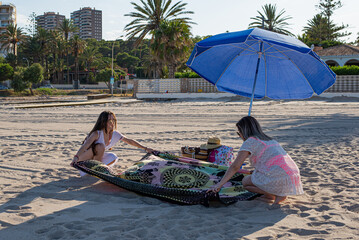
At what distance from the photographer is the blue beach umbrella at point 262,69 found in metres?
4.95

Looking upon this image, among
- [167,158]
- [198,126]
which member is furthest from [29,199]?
[198,126]

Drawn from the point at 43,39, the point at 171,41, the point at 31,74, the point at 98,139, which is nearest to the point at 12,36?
the point at 43,39

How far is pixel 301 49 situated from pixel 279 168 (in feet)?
4.76

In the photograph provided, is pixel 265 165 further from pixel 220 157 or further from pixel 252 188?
pixel 220 157

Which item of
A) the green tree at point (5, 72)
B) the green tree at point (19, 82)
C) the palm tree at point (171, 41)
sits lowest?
the green tree at point (19, 82)

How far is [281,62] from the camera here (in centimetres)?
518

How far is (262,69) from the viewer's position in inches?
211

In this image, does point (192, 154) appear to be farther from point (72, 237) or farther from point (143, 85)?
point (143, 85)

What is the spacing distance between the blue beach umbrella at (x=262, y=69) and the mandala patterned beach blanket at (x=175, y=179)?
139 cm

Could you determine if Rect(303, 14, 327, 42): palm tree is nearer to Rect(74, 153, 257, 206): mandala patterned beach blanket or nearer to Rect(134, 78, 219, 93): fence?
Rect(134, 78, 219, 93): fence

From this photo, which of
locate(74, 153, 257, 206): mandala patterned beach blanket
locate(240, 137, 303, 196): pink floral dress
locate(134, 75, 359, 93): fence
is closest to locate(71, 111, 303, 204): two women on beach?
locate(240, 137, 303, 196): pink floral dress

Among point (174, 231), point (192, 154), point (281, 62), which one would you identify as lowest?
point (174, 231)

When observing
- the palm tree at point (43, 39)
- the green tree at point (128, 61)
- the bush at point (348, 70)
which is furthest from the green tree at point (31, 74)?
the green tree at point (128, 61)

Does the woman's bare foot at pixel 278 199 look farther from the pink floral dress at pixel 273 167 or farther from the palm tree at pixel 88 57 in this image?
the palm tree at pixel 88 57
